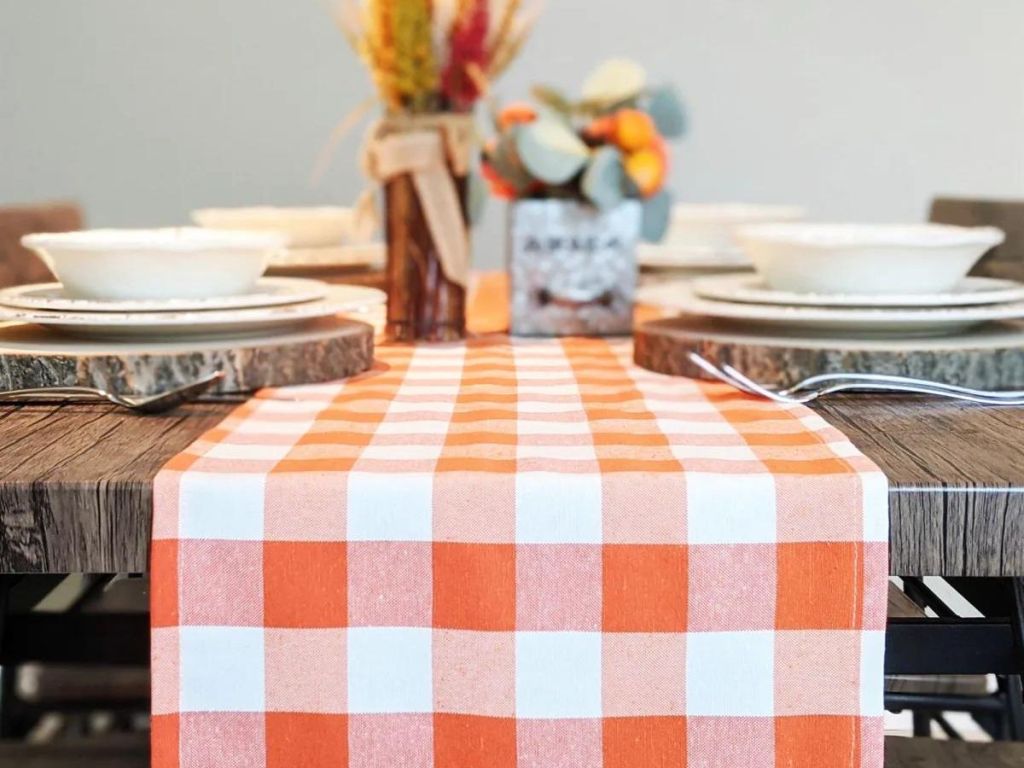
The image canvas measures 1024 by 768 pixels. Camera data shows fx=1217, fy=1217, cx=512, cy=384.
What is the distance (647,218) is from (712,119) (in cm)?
168

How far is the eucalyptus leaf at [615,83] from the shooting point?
116cm

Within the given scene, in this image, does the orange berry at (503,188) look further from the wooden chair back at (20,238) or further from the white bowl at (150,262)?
the wooden chair back at (20,238)

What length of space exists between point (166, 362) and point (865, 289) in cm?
52

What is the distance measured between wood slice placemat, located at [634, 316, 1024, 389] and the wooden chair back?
92cm

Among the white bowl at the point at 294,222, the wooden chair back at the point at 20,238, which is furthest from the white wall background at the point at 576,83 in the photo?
the white bowl at the point at 294,222

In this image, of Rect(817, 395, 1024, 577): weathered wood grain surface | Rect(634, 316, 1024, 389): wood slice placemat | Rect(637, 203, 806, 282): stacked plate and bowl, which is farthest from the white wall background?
Rect(817, 395, 1024, 577): weathered wood grain surface

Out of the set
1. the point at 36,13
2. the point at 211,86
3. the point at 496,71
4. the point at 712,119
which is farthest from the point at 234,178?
the point at 496,71

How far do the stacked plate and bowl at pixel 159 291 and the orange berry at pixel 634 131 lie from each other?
1.05ft

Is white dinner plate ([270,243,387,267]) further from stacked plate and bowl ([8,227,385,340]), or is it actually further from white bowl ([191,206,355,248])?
stacked plate and bowl ([8,227,385,340])

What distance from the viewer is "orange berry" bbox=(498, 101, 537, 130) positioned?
1.18 m

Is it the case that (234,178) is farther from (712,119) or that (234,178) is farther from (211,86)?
(712,119)

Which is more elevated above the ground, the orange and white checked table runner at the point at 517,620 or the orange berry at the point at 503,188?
the orange berry at the point at 503,188

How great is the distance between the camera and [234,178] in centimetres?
281

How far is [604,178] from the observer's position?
1.12 m
